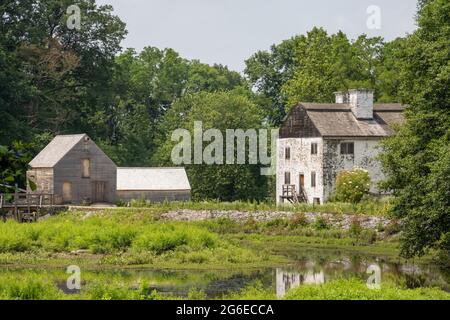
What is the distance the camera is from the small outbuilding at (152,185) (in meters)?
74.5

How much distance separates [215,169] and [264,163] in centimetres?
541

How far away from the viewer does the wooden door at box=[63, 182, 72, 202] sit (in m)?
72.0

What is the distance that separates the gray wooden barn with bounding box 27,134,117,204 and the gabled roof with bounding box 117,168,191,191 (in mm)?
1535

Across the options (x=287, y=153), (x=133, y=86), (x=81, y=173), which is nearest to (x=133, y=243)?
(x=81, y=173)

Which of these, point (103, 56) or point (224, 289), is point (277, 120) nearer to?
point (103, 56)

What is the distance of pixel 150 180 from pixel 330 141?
598 inches

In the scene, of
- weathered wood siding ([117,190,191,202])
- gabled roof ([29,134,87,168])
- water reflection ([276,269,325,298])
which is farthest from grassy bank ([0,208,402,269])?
weathered wood siding ([117,190,191,202])

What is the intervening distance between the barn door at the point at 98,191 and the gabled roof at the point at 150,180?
1.38 metres

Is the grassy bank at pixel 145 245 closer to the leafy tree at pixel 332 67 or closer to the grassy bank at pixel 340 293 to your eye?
the grassy bank at pixel 340 293

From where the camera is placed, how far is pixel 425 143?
4081 cm

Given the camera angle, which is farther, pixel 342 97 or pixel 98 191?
pixel 342 97

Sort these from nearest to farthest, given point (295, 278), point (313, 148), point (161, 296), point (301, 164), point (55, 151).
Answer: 1. point (161, 296)
2. point (295, 278)
3. point (313, 148)
4. point (301, 164)
5. point (55, 151)

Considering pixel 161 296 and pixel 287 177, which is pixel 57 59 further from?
pixel 161 296
